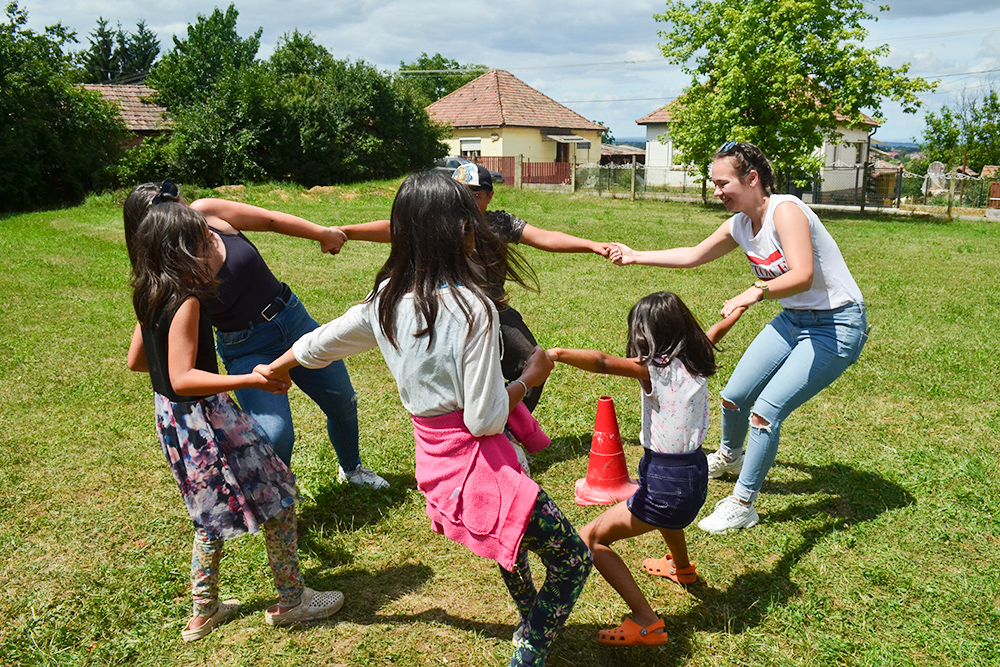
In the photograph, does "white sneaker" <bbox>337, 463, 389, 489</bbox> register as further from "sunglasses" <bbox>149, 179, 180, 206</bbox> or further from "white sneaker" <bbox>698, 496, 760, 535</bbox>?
"sunglasses" <bbox>149, 179, 180, 206</bbox>

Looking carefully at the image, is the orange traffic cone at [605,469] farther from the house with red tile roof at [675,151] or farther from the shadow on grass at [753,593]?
the house with red tile roof at [675,151]

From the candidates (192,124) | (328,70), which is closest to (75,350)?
(192,124)

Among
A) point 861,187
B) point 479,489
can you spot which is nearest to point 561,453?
point 479,489

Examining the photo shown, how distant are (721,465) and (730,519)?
70 centimetres

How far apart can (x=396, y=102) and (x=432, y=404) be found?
108 feet

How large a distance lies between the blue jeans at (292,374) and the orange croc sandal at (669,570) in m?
1.92

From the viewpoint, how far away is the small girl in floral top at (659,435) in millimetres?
3086

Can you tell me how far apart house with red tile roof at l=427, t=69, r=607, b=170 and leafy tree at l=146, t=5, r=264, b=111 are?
13269mm

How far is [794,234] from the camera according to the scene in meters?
3.74

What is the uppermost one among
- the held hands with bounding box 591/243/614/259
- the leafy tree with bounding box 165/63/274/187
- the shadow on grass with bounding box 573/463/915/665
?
the leafy tree with bounding box 165/63/274/187

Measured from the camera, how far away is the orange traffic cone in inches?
177

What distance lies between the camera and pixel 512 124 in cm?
4216

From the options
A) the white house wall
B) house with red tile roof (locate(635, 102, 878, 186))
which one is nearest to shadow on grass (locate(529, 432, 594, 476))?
house with red tile roof (locate(635, 102, 878, 186))

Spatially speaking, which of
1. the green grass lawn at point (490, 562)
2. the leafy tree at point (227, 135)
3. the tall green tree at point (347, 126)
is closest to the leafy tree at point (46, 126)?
the leafy tree at point (227, 135)
